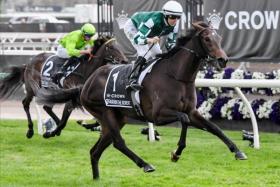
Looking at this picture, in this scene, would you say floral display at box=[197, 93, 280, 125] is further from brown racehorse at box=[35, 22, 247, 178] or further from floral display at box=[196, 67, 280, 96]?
brown racehorse at box=[35, 22, 247, 178]

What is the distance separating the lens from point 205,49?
321 inches

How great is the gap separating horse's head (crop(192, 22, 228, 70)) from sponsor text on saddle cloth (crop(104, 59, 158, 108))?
0.62 m

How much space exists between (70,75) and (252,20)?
2830 mm

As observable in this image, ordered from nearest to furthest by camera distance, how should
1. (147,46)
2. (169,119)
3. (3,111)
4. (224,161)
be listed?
(169,119), (147,46), (224,161), (3,111)

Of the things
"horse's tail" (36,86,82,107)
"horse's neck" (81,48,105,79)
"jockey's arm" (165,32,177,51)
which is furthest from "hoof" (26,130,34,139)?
"jockey's arm" (165,32,177,51)

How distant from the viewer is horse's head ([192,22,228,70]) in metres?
7.92

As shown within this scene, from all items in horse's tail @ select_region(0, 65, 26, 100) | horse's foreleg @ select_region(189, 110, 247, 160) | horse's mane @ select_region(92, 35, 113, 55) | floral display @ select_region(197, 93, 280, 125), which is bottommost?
floral display @ select_region(197, 93, 280, 125)

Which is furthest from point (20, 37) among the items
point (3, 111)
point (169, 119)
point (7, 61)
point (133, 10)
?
point (169, 119)

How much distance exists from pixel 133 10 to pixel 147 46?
5.71 m

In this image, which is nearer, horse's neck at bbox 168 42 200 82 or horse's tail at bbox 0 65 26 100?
horse's neck at bbox 168 42 200 82

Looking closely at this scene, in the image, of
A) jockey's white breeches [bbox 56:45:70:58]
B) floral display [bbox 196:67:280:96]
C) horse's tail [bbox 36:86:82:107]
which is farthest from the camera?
jockey's white breeches [bbox 56:45:70:58]

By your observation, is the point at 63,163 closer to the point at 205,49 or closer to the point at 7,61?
the point at 205,49

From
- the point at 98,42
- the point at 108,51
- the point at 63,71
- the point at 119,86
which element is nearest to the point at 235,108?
the point at 108,51

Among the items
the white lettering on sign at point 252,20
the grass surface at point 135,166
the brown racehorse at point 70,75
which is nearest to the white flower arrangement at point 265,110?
the grass surface at point 135,166
